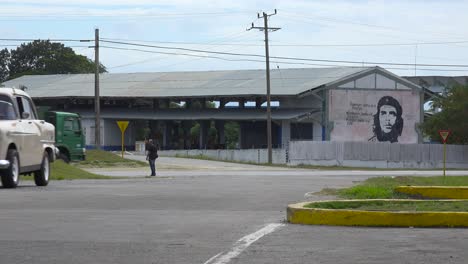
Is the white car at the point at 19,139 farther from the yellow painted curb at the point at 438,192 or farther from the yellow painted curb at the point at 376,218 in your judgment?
the yellow painted curb at the point at 376,218

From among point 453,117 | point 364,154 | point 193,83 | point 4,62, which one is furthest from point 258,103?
point 4,62

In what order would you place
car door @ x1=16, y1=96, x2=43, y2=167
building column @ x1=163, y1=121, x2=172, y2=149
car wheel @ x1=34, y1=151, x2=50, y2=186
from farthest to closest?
building column @ x1=163, y1=121, x2=172, y2=149
car wheel @ x1=34, y1=151, x2=50, y2=186
car door @ x1=16, y1=96, x2=43, y2=167

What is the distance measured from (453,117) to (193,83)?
24627 millimetres

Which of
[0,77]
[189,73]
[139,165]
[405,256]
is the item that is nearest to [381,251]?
[405,256]

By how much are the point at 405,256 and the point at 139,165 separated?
1818 inches

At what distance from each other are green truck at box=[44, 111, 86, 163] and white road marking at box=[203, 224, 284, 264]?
3221cm

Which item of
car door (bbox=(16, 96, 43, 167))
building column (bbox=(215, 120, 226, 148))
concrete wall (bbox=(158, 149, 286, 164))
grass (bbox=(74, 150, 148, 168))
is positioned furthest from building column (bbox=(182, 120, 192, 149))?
car door (bbox=(16, 96, 43, 167))

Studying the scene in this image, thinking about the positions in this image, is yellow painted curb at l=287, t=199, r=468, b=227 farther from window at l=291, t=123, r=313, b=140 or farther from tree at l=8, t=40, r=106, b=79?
tree at l=8, t=40, r=106, b=79

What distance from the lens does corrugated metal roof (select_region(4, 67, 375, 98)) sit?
79750 millimetres

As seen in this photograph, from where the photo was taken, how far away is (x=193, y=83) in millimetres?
86812

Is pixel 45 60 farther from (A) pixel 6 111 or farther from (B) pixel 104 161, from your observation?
(A) pixel 6 111

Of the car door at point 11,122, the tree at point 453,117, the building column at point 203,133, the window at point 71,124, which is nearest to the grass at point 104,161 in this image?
the window at point 71,124

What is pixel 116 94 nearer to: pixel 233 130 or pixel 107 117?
pixel 107 117

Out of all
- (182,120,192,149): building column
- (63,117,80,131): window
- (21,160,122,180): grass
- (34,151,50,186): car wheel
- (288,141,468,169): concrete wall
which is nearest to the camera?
(34,151,50,186): car wheel
